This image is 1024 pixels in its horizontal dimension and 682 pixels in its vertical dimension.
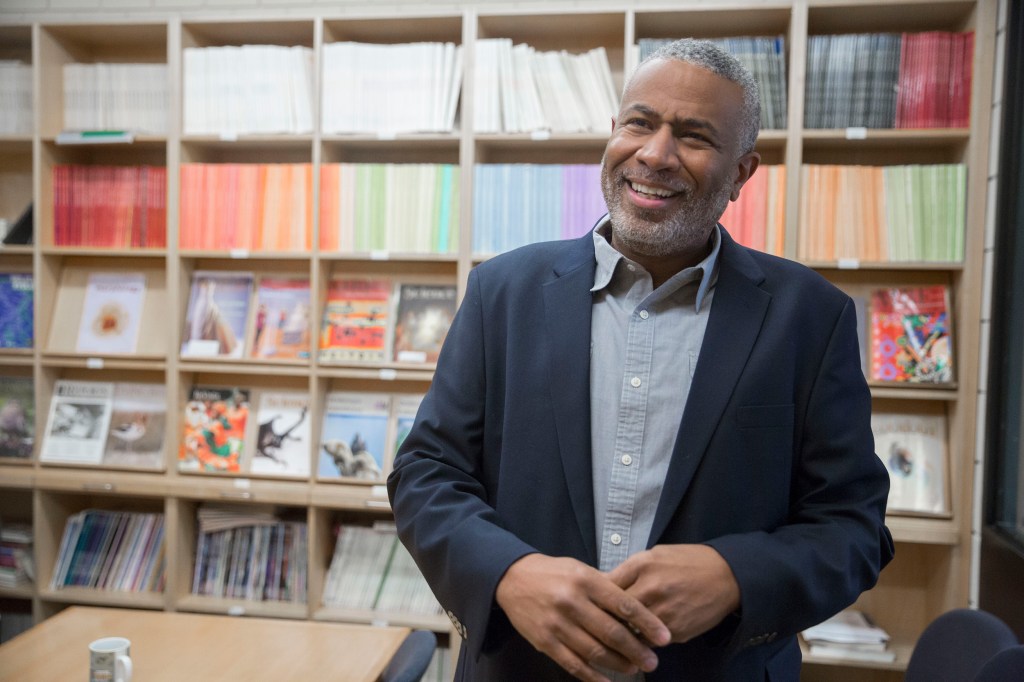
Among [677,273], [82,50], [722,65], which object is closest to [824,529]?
[677,273]

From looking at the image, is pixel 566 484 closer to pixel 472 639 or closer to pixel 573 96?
pixel 472 639

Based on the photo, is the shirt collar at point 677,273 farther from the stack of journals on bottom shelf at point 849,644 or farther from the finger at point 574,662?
the stack of journals on bottom shelf at point 849,644

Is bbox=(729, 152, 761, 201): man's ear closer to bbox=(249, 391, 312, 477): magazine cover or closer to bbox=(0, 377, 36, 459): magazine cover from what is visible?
bbox=(249, 391, 312, 477): magazine cover

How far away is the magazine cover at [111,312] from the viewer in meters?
3.29

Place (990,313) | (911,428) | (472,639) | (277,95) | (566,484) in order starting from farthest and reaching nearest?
(277,95)
(911,428)
(990,313)
(566,484)
(472,639)

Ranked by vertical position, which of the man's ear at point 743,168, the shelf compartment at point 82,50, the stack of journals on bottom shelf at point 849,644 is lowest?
the stack of journals on bottom shelf at point 849,644

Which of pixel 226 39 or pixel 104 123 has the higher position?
pixel 226 39

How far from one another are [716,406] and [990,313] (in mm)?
2040

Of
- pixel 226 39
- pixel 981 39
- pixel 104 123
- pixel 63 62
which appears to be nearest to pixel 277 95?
pixel 226 39

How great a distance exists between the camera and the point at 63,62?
3318 mm

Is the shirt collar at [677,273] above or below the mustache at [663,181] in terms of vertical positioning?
below

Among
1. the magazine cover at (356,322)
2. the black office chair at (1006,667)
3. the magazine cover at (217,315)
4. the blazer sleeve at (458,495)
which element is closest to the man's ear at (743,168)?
the blazer sleeve at (458,495)

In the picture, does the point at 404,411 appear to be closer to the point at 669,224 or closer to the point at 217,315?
the point at 217,315

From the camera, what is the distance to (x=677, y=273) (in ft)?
3.85
